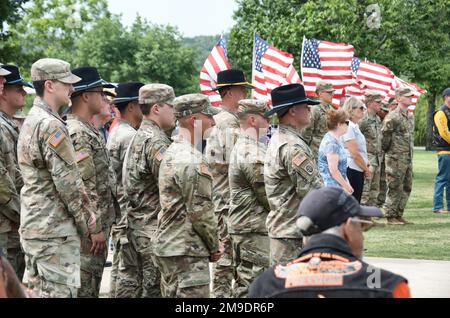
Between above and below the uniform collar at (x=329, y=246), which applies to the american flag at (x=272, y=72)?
above

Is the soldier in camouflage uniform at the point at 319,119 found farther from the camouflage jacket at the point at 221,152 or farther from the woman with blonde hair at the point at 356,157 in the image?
the camouflage jacket at the point at 221,152

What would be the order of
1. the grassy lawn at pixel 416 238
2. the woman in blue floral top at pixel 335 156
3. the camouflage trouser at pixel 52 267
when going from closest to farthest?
the camouflage trouser at pixel 52 267, the woman in blue floral top at pixel 335 156, the grassy lawn at pixel 416 238

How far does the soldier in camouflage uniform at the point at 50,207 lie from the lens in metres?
6.66

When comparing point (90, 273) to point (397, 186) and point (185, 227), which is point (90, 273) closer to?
point (185, 227)

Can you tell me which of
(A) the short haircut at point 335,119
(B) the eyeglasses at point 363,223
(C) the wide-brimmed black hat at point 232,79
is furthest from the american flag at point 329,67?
(B) the eyeglasses at point 363,223

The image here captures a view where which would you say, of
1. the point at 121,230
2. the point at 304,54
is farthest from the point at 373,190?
the point at 121,230

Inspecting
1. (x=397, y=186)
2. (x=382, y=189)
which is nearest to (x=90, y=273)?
(x=397, y=186)

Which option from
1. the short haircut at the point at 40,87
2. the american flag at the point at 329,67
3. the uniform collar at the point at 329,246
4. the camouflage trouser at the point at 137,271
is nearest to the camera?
the uniform collar at the point at 329,246

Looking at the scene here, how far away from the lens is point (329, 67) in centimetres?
1875

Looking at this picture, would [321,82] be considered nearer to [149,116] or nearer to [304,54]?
[304,54]

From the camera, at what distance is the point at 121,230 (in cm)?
851

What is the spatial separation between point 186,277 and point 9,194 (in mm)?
2025

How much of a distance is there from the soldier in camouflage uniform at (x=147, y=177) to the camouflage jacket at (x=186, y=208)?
3.55 ft

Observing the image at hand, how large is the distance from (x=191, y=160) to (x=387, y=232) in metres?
8.36
